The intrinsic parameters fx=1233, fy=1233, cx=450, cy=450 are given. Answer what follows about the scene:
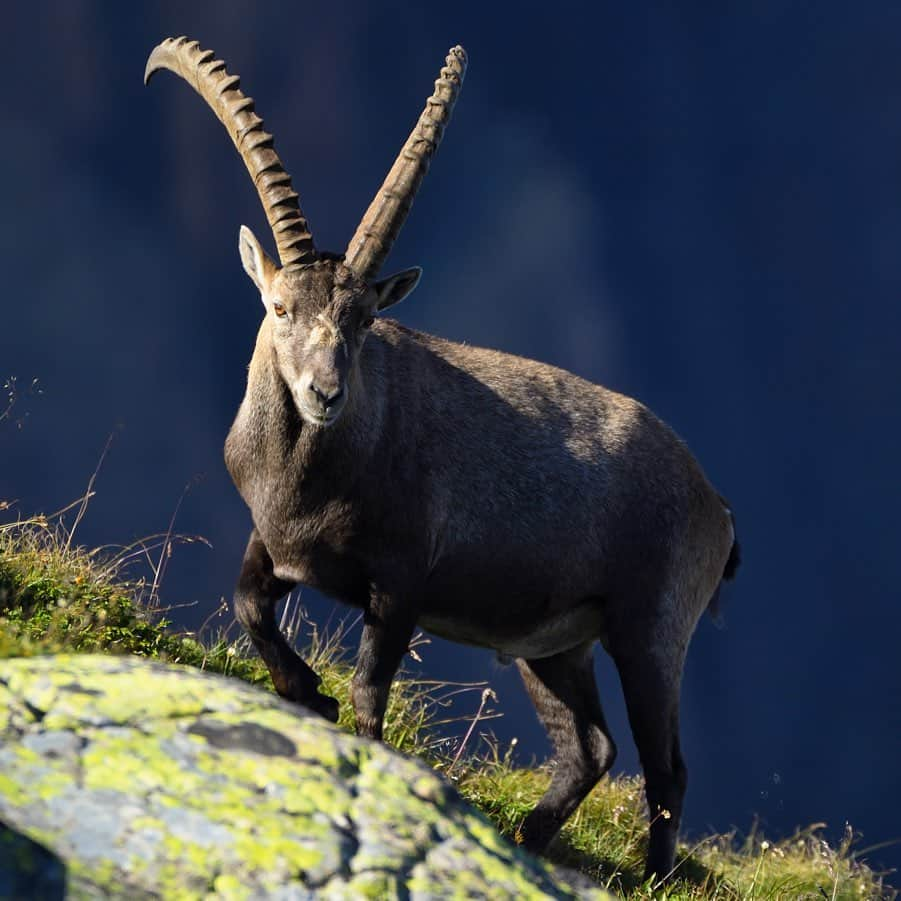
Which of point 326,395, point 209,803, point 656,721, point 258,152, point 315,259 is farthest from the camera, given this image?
point 656,721

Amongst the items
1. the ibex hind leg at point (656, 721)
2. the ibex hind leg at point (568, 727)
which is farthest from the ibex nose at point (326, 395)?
the ibex hind leg at point (568, 727)

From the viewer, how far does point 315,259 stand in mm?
7035

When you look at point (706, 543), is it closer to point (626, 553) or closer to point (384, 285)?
point (626, 553)

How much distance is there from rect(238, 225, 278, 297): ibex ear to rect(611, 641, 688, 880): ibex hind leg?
11.2 ft

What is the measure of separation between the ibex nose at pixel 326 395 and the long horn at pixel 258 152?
962 mm

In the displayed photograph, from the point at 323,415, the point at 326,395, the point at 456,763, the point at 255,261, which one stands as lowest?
the point at 456,763

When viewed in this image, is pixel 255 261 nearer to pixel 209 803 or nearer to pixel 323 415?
pixel 323 415

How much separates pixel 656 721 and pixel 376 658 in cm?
251

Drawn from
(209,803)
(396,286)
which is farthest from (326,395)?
(209,803)

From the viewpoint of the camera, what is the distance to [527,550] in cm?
782

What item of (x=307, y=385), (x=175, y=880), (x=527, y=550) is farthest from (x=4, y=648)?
(x=527, y=550)

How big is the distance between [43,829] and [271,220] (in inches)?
181

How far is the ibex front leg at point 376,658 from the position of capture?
687cm

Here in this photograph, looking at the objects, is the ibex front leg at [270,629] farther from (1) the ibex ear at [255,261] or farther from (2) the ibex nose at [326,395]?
(1) the ibex ear at [255,261]
